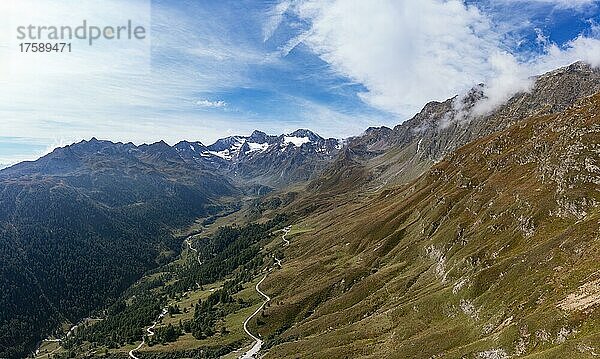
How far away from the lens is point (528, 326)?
304 ft

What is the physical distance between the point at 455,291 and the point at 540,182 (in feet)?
209

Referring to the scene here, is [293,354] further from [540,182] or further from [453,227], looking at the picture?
[540,182]

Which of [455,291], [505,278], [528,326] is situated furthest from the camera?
[455,291]

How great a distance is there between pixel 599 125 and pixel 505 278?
87.7m

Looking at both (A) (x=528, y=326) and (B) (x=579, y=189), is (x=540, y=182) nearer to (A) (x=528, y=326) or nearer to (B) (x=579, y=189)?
(B) (x=579, y=189)

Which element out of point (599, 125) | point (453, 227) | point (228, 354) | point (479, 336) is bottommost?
point (228, 354)

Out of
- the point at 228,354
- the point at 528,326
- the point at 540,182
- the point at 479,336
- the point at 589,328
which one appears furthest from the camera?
the point at 228,354

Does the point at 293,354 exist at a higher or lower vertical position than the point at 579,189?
lower

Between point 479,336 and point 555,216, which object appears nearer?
point 479,336

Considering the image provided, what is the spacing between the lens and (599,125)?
561 feet

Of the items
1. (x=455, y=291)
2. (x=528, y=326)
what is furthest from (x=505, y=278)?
(x=528, y=326)

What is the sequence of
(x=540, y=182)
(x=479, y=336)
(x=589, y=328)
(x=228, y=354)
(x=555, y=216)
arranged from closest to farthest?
(x=589, y=328) → (x=479, y=336) → (x=555, y=216) → (x=540, y=182) → (x=228, y=354)

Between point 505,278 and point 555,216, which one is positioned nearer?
point 505,278

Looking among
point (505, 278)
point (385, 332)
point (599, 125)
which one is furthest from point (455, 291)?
point (599, 125)
